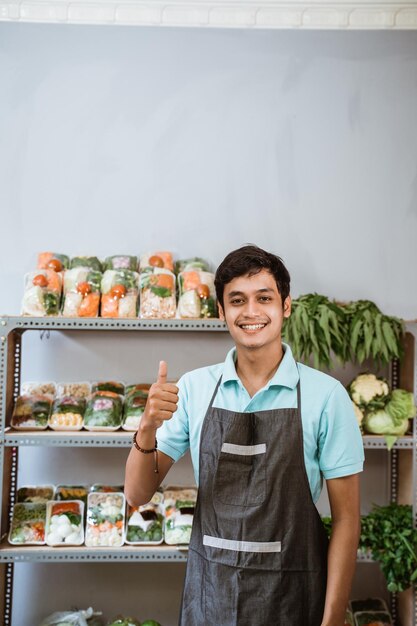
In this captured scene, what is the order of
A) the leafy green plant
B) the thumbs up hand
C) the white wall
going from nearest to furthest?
1. the thumbs up hand
2. the leafy green plant
3. the white wall

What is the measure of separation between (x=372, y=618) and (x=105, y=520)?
54.4 inches

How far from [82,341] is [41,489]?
781 mm

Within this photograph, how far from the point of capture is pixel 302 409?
1751mm

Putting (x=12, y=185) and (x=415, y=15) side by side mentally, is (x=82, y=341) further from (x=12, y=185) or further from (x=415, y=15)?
(x=415, y=15)

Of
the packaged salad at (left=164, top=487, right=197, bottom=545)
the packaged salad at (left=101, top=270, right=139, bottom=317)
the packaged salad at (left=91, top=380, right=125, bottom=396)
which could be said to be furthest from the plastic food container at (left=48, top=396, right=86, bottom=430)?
the packaged salad at (left=164, top=487, right=197, bottom=545)

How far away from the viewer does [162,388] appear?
1679 millimetres

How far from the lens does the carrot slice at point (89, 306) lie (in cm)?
296

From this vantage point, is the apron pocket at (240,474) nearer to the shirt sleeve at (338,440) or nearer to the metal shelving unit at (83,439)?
the shirt sleeve at (338,440)

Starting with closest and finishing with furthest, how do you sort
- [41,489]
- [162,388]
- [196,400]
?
[162,388]
[196,400]
[41,489]

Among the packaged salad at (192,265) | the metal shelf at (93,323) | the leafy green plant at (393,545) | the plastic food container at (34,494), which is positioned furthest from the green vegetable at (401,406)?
the plastic food container at (34,494)

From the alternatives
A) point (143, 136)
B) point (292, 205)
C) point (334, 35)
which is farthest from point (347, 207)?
point (143, 136)

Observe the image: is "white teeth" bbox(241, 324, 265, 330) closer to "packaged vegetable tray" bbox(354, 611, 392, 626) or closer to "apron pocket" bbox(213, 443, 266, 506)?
"apron pocket" bbox(213, 443, 266, 506)

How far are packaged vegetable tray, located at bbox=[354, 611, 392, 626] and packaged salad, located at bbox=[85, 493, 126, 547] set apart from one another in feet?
4.01

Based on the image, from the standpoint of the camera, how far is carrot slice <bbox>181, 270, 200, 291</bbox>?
300 cm
